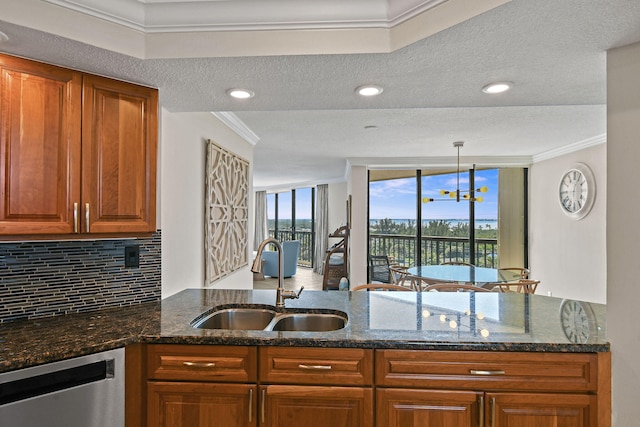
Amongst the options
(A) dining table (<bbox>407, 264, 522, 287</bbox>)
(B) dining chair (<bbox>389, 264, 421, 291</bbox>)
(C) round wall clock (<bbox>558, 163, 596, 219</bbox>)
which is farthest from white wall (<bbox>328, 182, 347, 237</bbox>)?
(C) round wall clock (<bbox>558, 163, 596, 219</bbox>)

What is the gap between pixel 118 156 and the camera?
170 centimetres

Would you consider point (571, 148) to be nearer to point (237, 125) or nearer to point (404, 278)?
point (404, 278)

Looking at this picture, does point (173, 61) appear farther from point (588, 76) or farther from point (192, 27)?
point (588, 76)

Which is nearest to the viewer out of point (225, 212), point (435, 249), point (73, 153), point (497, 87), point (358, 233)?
point (73, 153)

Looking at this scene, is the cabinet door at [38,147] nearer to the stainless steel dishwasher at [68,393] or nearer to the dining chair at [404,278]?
the stainless steel dishwasher at [68,393]

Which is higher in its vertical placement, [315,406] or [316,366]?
[316,366]

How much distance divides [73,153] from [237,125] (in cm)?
203

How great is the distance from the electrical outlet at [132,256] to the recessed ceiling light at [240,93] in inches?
41.0

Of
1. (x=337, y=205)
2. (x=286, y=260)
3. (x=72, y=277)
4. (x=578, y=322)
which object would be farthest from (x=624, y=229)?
(x=337, y=205)

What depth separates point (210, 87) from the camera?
1851 millimetres

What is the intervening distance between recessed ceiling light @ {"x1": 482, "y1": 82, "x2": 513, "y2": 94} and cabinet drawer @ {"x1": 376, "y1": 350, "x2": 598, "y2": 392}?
129cm

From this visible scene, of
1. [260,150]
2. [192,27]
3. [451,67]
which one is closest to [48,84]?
[192,27]

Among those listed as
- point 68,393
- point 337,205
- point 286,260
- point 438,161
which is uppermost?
point 438,161

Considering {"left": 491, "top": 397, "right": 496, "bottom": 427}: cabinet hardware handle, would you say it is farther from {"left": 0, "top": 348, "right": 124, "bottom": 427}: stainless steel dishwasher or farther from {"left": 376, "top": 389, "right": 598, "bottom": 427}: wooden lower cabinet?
{"left": 0, "top": 348, "right": 124, "bottom": 427}: stainless steel dishwasher
